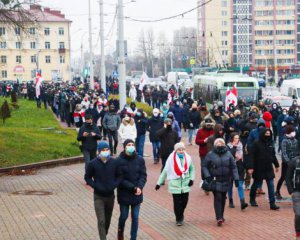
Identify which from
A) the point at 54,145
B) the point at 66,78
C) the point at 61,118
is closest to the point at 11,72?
the point at 66,78

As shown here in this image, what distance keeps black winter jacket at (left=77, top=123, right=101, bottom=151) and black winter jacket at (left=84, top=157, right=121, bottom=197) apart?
6144mm

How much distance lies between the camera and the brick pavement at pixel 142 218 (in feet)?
39.2

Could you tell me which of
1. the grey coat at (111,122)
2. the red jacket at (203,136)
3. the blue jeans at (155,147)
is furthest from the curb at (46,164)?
the red jacket at (203,136)

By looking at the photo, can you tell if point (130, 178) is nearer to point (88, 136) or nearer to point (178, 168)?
point (178, 168)

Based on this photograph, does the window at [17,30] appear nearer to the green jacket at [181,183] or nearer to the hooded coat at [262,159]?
the hooded coat at [262,159]

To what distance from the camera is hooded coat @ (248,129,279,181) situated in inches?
554

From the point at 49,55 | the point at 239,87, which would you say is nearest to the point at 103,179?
the point at 239,87

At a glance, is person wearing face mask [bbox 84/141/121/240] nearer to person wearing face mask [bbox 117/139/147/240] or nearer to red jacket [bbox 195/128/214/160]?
person wearing face mask [bbox 117/139/147/240]

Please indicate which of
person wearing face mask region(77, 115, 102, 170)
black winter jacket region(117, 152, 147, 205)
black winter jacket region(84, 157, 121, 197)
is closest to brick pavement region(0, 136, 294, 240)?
person wearing face mask region(77, 115, 102, 170)

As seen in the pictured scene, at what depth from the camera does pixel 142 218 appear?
13.5 metres

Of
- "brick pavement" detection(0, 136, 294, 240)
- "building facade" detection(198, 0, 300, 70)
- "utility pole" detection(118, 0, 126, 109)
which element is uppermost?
"building facade" detection(198, 0, 300, 70)

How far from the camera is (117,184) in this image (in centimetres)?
1062

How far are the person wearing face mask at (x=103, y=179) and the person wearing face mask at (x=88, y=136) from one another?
5976 mm

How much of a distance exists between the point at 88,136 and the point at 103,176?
6.31 m
